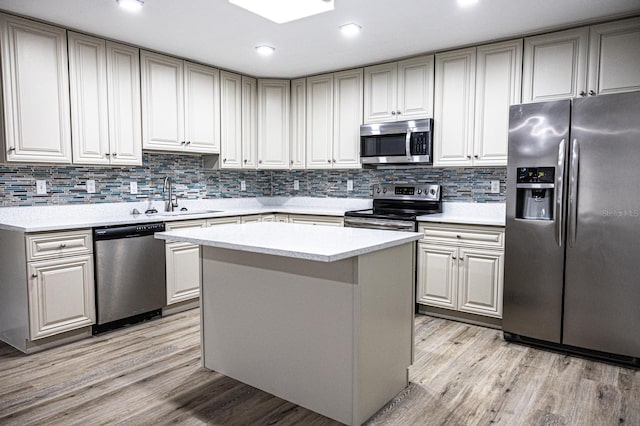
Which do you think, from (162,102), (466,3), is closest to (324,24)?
(466,3)

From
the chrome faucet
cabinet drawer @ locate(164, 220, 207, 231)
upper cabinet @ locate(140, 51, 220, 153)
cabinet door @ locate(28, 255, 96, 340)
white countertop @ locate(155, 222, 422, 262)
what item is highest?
upper cabinet @ locate(140, 51, 220, 153)

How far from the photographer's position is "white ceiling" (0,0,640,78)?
286 cm

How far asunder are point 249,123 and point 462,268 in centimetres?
266

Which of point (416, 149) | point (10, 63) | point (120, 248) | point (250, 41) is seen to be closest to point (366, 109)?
point (416, 149)

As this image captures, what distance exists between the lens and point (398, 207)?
172 inches

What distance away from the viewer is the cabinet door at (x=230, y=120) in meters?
4.47

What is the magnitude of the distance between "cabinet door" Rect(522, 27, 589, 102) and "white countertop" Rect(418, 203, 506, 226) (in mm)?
947

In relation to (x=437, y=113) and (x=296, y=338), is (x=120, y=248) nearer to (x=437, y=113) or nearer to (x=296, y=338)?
(x=296, y=338)

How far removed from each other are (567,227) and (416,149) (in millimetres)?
1485

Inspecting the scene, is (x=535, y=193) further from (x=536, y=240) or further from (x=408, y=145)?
(x=408, y=145)

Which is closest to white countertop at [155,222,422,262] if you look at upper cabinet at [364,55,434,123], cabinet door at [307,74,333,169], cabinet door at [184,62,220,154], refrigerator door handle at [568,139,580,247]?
refrigerator door handle at [568,139,580,247]

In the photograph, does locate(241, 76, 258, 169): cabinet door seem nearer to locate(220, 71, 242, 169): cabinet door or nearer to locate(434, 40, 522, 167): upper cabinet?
locate(220, 71, 242, 169): cabinet door

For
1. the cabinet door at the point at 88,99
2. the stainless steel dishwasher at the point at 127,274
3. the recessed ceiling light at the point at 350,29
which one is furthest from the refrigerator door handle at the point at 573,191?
the cabinet door at the point at 88,99

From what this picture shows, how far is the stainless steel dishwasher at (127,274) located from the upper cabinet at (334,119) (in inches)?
73.5
